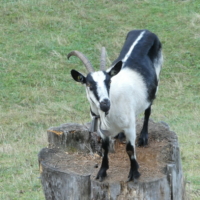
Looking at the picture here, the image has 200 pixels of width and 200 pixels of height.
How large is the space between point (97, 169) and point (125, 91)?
3.21 feet

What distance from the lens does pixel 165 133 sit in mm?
6723

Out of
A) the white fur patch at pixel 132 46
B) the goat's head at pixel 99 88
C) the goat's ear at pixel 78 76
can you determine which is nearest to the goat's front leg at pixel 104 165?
the goat's head at pixel 99 88

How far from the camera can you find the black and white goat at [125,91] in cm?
507

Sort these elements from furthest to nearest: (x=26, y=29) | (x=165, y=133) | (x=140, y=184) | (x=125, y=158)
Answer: (x=26, y=29) < (x=165, y=133) < (x=125, y=158) < (x=140, y=184)

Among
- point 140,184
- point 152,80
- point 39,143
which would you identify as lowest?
point 39,143

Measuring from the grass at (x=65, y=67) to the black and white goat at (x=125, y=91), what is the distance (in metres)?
1.71

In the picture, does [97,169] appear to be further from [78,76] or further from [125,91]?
[78,76]

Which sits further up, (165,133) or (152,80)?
(152,80)

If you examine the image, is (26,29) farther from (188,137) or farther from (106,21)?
(188,137)

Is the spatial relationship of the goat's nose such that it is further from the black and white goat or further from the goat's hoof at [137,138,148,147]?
the goat's hoof at [137,138,148,147]

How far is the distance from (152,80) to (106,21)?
10764 mm

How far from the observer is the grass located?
8.89m

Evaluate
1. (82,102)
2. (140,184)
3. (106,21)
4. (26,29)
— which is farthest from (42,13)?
(140,184)

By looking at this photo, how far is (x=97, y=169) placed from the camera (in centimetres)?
582
